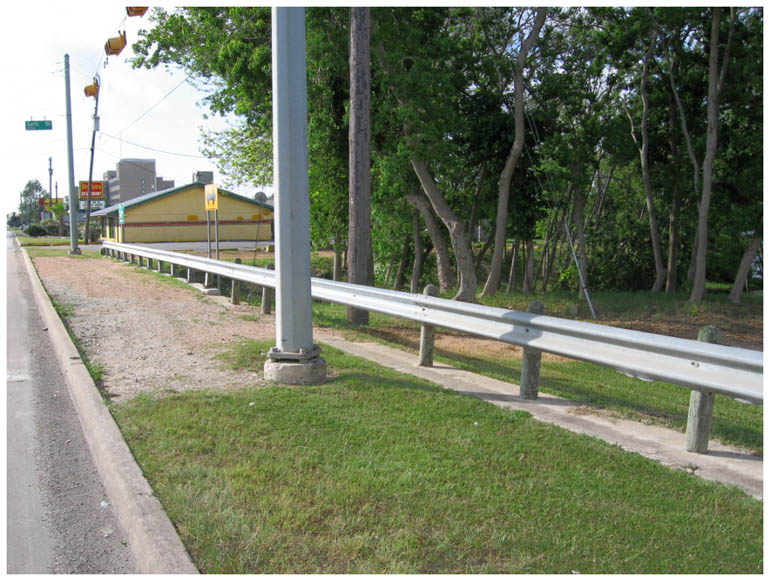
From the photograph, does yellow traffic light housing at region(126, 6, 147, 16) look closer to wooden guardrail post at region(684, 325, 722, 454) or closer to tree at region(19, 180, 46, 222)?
wooden guardrail post at region(684, 325, 722, 454)

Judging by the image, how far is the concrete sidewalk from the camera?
184 inches

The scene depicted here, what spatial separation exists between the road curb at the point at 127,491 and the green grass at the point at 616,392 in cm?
402

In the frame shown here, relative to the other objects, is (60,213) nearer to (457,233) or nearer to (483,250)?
(483,250)

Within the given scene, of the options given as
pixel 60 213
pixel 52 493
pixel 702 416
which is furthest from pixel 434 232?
pixel 60 213

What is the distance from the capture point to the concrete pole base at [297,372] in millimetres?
6578

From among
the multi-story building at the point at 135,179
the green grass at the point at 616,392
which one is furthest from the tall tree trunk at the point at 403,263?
the multi-story building at the point at 135,179

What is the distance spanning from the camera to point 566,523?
12.3 feet

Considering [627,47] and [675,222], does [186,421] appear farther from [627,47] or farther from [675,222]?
[675,222]

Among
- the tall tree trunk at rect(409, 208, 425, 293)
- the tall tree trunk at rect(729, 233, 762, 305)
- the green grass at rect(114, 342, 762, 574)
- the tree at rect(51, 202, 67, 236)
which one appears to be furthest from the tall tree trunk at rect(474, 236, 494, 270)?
the tree at rect(51, 202, 67, 236)

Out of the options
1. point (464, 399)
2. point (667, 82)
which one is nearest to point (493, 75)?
point (667, 82)

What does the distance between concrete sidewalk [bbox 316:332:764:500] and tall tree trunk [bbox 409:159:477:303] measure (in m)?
7.97

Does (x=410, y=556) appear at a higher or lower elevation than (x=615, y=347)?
lower

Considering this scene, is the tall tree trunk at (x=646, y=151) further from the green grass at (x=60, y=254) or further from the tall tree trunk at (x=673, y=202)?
the green grass at (x=60, y=254)

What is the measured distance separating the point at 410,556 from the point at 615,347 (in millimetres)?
2760
